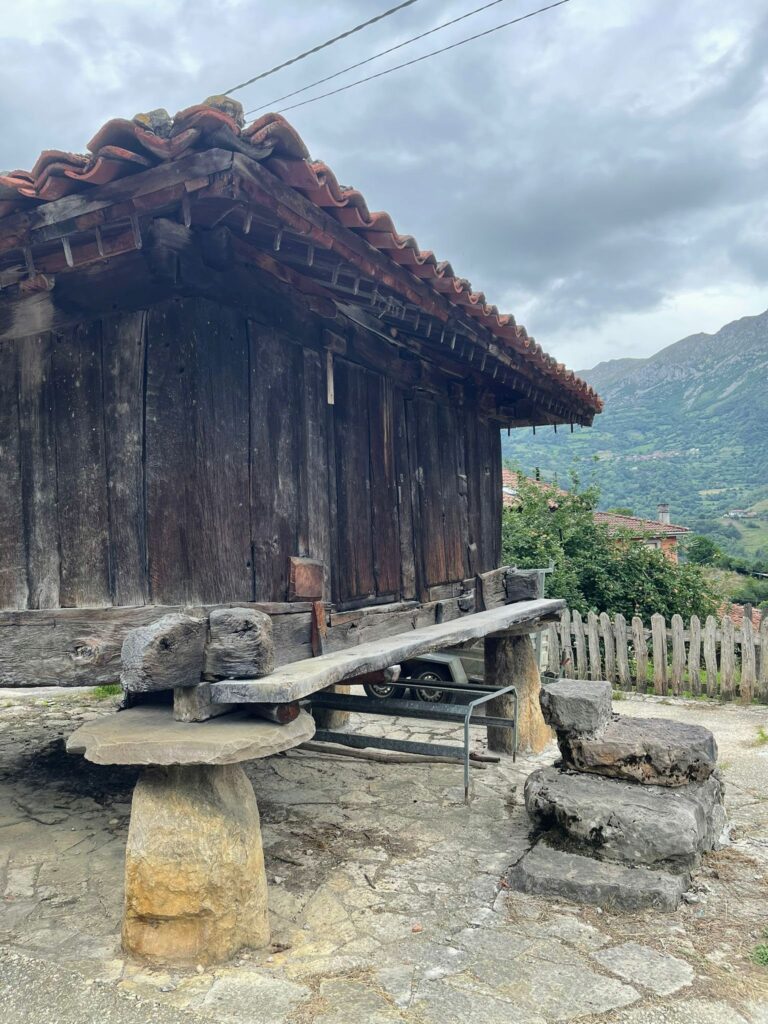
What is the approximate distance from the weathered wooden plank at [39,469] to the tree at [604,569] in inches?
351

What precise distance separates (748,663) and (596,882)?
19.2 ft

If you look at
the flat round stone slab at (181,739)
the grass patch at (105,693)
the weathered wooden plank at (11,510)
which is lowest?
the grass patch at (105,693)

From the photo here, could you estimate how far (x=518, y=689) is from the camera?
5.65 m

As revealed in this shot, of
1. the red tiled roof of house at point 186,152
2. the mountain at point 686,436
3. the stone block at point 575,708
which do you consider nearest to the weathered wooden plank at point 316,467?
the red tiled roof of house at point 186,152

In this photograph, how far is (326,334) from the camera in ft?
11.2

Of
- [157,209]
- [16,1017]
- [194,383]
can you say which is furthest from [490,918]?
[157,209]

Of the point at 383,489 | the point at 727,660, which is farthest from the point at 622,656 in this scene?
the point at 383,489

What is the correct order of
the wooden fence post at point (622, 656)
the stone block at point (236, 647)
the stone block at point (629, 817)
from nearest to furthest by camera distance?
1. the stone block at point (236, 647)
2. the stone block at point (629, 817)
3. the wooden fence post at point (622, 656)

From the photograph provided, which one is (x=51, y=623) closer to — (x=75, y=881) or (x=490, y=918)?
(x=75, y=881)

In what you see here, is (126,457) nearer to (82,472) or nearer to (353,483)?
(82,472)

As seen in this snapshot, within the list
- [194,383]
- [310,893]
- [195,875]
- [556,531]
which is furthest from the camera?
[556,531]

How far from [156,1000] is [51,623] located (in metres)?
1.35

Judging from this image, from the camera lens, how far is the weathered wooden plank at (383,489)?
3877 mm

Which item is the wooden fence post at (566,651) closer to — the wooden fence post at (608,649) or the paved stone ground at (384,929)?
the wooden fence post at (608,649)
